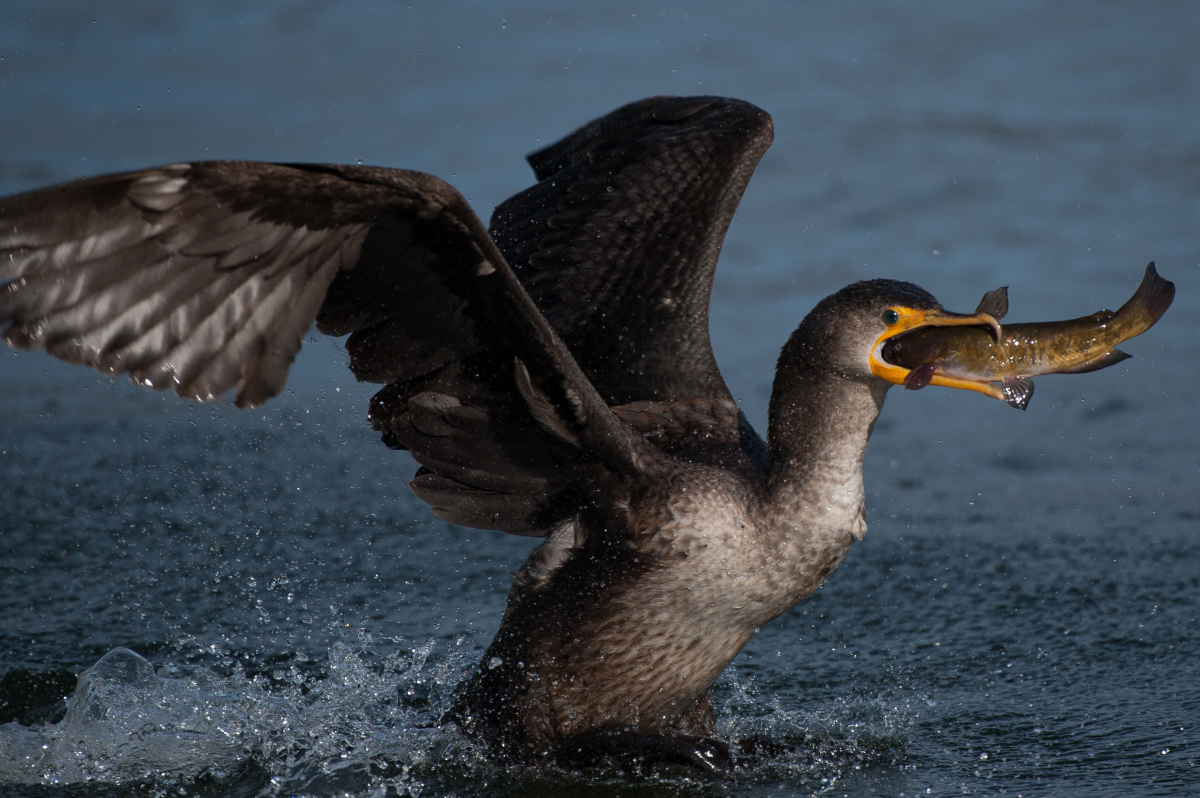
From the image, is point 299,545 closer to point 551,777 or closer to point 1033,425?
point 551,777

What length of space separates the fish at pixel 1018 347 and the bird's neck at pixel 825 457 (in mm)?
200

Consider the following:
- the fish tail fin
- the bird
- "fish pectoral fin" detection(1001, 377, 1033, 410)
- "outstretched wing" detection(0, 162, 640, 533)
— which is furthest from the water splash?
the fish tail fin

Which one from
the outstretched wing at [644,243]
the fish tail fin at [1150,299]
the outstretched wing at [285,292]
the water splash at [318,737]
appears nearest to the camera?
the outstretched wing at [285,292]

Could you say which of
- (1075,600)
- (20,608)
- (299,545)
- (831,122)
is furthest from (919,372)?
(831,122)

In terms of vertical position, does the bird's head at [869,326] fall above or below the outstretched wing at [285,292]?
above

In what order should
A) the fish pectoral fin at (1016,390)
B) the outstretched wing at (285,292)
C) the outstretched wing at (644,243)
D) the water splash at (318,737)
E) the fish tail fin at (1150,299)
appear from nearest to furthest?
1. the outstretched wing at (285,292)
2. the fish tail fin at (1150,299)
3. the fish pectoral fin at (1016,390)
4. the water splash at (318,737)
5. the outstretched wing at (644,243)

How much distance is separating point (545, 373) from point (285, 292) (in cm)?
73

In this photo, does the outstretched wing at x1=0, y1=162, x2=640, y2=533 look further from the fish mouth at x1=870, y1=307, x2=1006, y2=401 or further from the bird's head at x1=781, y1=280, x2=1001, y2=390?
the fish mouth at x1=870, y1=307, x2=1006, y2=401

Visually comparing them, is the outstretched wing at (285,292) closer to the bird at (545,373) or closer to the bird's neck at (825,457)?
the bird at (545,373)

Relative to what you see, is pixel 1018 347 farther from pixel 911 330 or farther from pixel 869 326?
pixel 869 326

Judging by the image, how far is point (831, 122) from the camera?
10.6m

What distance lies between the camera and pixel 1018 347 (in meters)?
3.51

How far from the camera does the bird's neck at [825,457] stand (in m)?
3.68

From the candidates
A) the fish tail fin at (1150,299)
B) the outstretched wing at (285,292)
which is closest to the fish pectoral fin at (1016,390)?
the fish tail fin at (1150,299)
